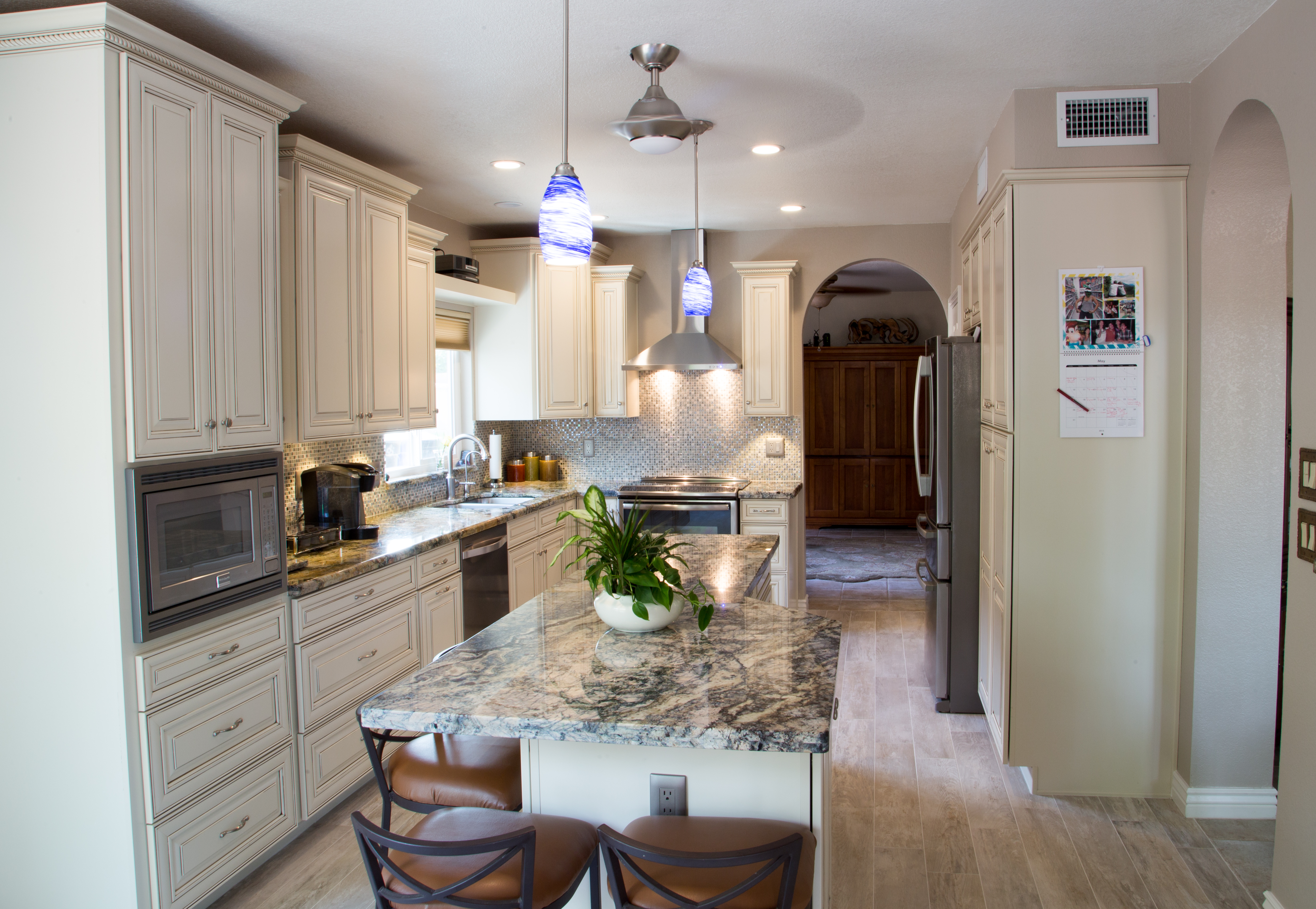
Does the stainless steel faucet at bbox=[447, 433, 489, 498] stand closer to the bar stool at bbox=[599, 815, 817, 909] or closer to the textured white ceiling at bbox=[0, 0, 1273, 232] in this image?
the textured white ceiling at bbox=[0, 0, 1273, 232]

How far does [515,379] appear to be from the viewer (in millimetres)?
5391

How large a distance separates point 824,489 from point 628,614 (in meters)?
7.67

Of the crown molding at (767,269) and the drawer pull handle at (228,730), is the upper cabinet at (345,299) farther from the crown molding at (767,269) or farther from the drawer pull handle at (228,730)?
the crown molding at (767,269)

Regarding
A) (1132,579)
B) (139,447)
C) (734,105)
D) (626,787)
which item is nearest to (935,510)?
(1132,579)

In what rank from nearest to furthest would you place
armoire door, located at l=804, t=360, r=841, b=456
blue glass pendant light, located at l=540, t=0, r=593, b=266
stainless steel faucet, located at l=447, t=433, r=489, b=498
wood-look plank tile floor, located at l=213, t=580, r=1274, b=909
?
blue glass pendant light, located at l=540, t=0, r=593, b=266, wood-look plank tile floor, located at l=213, t=580, r=1274, b=909, stainless steel faucet, located at l=447, t=433, r=489, b=498, armoire door, located at l=804, t=360, r=841, b=456

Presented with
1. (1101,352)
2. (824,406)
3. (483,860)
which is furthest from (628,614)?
(824,406)

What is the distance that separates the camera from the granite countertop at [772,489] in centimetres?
529

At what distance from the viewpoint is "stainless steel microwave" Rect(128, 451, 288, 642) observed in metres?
2.22

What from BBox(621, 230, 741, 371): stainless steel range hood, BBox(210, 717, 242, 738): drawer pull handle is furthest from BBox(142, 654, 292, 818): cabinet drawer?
BBox(621, 230, 741, 371): stainless steel range hood

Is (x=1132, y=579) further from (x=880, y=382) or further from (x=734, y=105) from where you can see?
(x=880, y=382)

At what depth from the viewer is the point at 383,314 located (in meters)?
3.69

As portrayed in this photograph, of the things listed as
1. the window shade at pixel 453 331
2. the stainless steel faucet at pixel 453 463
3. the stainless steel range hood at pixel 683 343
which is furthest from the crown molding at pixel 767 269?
the stainless steel faucet at pixel 453 463

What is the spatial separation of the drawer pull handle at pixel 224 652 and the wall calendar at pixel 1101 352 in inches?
112

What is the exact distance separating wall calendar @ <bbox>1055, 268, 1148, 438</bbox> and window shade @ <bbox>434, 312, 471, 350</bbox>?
10.7 ft
